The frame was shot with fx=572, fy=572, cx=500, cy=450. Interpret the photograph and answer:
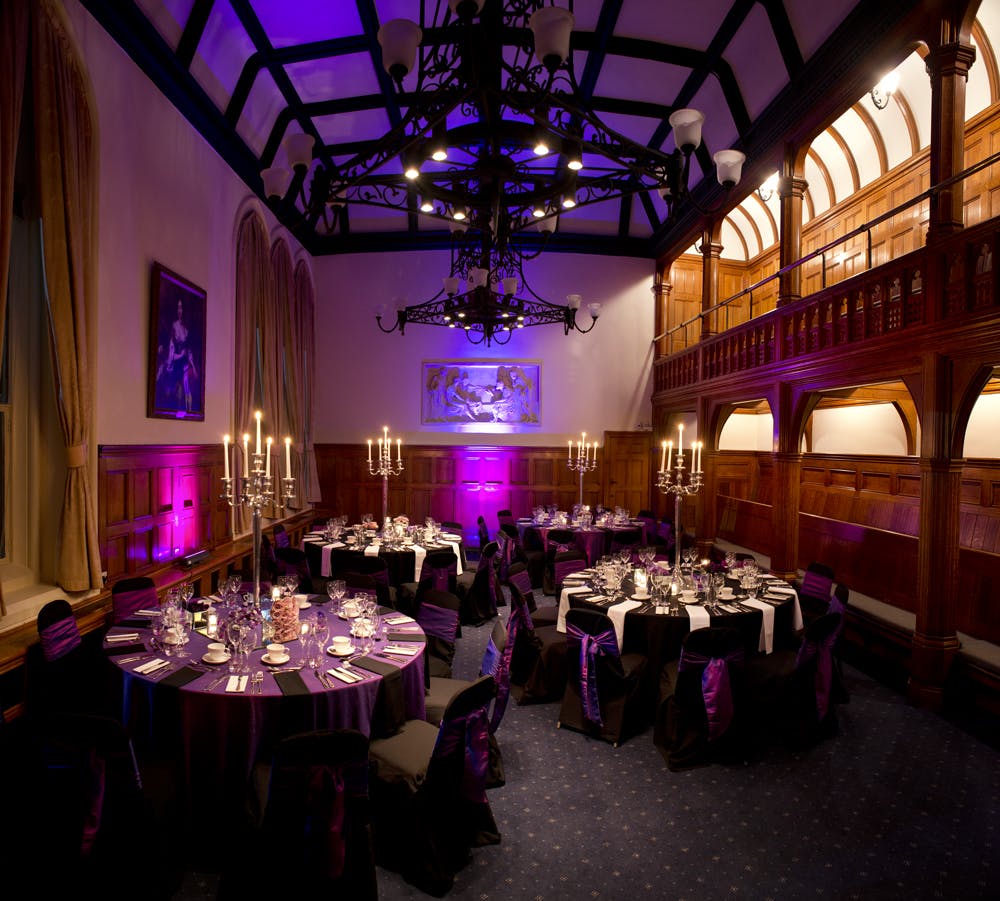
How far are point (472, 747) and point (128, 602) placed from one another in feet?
10.6

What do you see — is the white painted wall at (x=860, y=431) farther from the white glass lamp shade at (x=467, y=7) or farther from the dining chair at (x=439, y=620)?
the white glass lamp shade at (x=467, y=7)

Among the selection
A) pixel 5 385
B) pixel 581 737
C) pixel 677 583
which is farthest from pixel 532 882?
pixel 5 385

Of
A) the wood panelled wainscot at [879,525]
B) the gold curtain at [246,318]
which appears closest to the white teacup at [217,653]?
the gold curtain at [246,318]

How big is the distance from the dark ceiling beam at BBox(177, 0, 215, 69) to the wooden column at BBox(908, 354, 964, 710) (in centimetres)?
789

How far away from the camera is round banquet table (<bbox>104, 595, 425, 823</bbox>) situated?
9.93 feet

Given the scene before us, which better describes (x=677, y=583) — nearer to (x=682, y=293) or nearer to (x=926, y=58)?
(x=926, y=58)

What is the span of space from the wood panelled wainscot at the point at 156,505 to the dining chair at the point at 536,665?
3.56 meters

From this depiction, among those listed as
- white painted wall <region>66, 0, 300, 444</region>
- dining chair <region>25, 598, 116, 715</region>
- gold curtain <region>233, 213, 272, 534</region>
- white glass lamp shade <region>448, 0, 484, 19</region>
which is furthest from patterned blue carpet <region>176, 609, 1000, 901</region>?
gold curtain <region>233, 213, 272, 534</region>

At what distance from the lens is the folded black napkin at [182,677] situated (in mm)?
3119

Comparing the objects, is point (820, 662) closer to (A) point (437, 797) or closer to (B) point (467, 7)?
(A) point (437, 797)

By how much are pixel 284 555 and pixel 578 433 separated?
7.08 meters

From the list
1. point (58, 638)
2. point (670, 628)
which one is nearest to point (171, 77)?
point (58, 638)

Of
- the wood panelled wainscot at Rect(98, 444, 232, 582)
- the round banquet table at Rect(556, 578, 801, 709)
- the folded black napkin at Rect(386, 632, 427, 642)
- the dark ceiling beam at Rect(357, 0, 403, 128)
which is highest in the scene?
the dark ceiling beam at Rect(357, 0, 403, 128)

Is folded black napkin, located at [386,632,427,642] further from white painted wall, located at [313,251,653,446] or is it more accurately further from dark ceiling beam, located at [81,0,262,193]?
white painted wall, located at [313,251,653,446]
